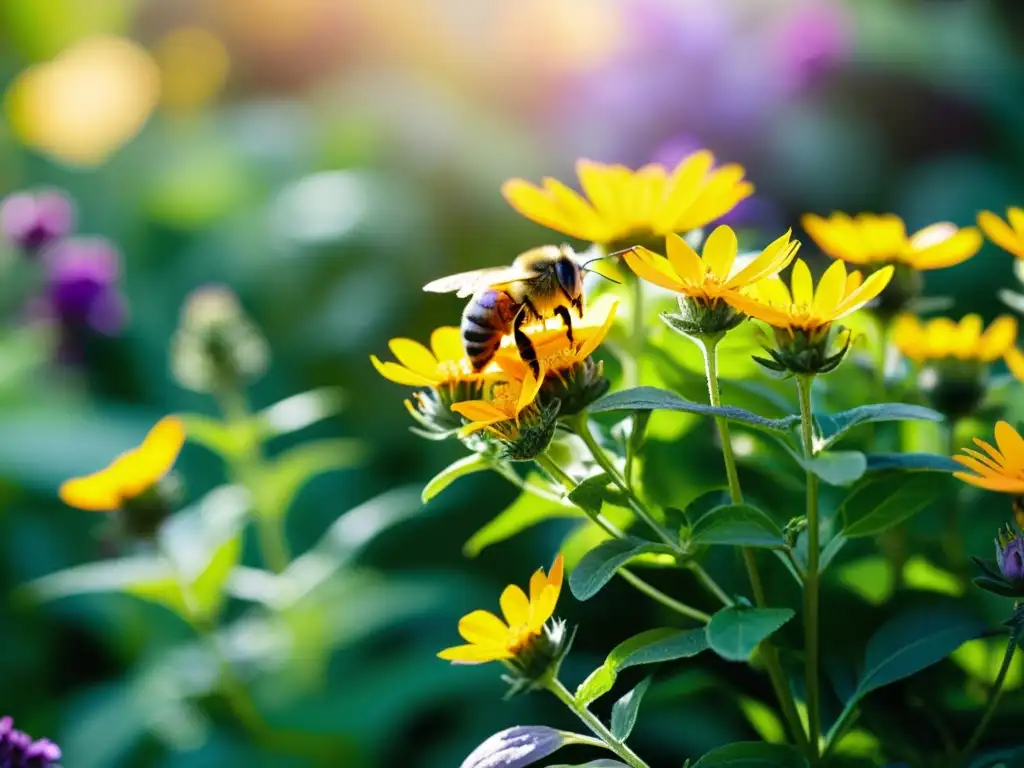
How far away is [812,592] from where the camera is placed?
0.60 meters

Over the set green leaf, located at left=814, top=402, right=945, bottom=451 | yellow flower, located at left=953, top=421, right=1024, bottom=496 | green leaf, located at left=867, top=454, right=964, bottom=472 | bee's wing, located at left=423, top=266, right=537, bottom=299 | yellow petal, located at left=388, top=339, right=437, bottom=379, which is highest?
bee's wing, located at left=423, top=266, right=537, bottom=299

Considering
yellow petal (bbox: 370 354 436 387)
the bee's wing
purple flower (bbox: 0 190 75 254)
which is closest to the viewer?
yellow petal (bbox: 370 354 436 387)

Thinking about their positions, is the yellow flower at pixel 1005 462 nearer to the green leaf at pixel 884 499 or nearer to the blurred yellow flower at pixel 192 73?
the green leaf at pixel 884 499

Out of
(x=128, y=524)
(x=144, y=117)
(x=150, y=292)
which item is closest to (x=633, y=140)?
(x=150, y=292)

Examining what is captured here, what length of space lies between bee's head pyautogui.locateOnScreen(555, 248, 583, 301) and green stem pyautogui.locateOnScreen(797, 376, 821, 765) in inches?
6.5

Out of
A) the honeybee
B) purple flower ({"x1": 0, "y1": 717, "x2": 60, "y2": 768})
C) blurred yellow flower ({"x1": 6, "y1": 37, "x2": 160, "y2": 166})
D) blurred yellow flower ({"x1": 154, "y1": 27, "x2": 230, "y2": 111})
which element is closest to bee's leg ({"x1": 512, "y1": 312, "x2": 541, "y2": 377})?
the honeybee

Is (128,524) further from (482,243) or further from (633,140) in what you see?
(633,140)

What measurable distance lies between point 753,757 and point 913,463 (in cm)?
17

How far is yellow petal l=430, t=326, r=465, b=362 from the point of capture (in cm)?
69

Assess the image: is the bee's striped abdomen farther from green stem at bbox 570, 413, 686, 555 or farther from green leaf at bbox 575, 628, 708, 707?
green leaf at bbox 575, 628, 708, 707

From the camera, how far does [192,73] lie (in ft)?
8.80

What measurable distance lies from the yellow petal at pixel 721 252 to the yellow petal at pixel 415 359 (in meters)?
0.17

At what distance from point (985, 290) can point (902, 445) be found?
848mm

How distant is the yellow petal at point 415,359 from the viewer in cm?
64
